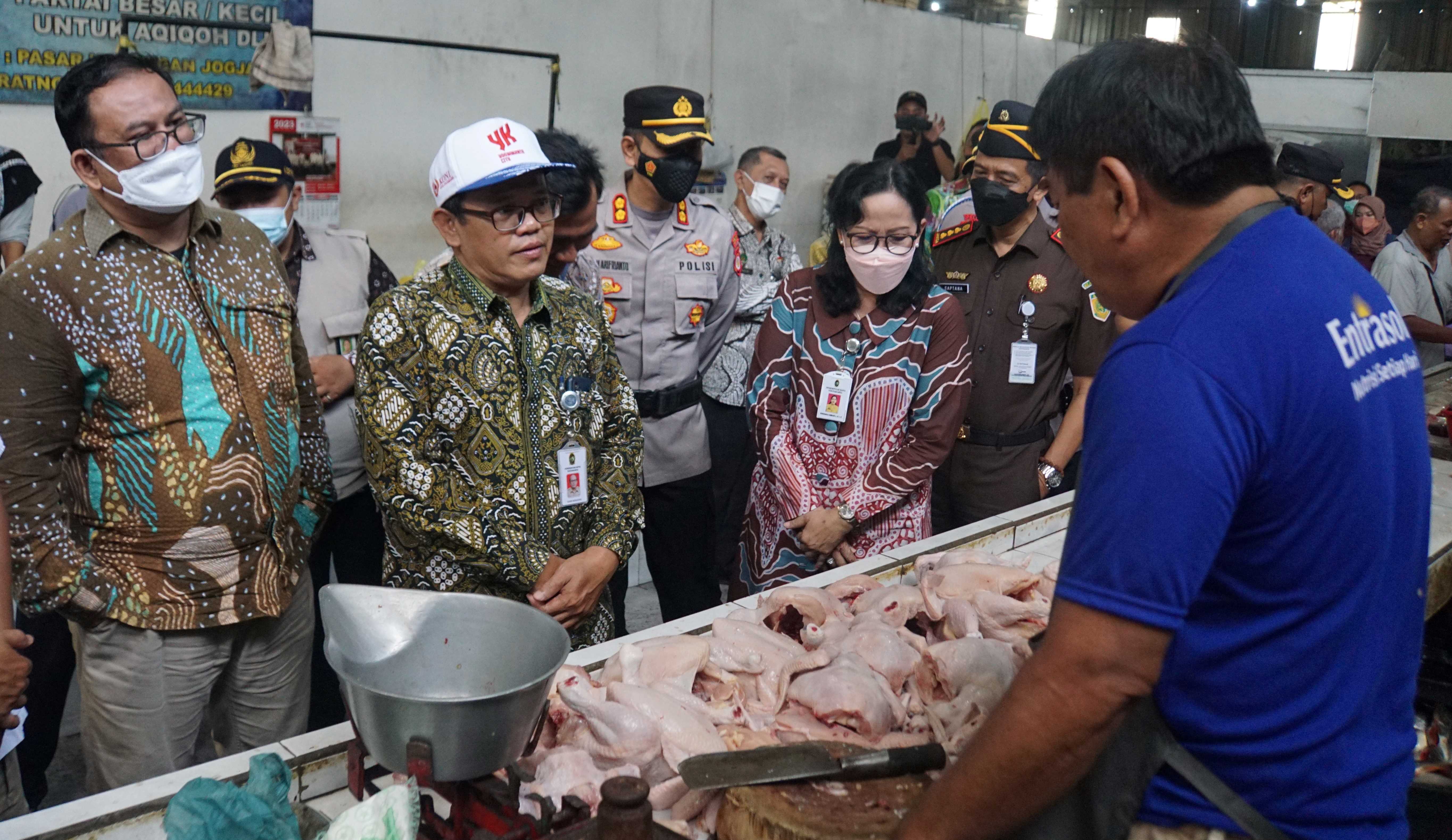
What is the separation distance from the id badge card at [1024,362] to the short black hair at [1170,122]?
2.20 meters

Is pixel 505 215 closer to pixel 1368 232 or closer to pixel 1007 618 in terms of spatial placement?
pixel 1007 618

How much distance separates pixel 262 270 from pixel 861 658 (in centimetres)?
159

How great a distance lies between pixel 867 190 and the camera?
3166 millimetres

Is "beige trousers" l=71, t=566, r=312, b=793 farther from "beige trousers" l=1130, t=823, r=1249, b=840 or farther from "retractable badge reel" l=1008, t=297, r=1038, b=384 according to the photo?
"retractable badge reel" l=1008, t=297, r=1038, b=384

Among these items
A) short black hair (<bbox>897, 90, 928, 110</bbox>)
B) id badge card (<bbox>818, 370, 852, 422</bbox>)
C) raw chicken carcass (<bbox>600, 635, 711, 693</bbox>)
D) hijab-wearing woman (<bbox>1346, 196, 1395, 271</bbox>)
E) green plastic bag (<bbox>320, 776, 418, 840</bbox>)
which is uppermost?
short black hair (<bbox>897, 90, 928, 110</bbox>)

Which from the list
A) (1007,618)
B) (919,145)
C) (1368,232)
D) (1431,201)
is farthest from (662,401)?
(1368,232)

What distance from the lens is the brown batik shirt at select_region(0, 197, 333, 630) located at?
2.18 m

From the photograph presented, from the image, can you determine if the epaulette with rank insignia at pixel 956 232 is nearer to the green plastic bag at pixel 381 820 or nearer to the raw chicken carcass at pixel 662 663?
the raw chicken carcass at pixel 662 663

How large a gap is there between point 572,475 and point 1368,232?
8.22m

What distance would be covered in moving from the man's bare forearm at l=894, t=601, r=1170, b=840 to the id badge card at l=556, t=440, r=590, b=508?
1.42 meters

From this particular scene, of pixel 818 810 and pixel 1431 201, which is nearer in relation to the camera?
pixel 818 810

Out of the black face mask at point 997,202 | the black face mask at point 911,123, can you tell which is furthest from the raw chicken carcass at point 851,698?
the black face mask at point 911,123

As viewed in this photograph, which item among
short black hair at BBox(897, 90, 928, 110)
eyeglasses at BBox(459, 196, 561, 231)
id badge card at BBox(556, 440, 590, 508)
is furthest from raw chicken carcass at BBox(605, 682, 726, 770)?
short black hair at BBox(897, 90, 928, 110)

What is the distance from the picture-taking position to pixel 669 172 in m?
3.70
